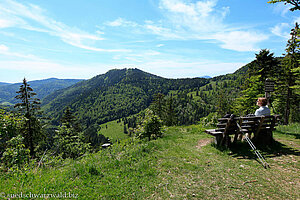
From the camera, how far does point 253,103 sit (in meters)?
20.4

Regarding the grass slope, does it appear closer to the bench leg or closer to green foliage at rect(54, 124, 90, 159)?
the bench leg

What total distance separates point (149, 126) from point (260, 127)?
683cm

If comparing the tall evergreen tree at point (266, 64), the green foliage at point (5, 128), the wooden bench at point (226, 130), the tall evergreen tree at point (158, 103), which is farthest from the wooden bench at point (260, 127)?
the tall evergreen tree at point (158, 103)

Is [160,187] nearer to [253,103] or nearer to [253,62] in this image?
[253,103]

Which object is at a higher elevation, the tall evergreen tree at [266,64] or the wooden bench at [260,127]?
the tall evergreen tree at [266,64]

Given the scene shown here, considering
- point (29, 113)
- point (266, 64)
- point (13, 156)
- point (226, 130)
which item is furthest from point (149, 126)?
point (266, 64)

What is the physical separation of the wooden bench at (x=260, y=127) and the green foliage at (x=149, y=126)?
5458 millimetres

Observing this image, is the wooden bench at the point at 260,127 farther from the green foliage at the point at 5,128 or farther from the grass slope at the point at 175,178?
the green foliage at the point at 5,128

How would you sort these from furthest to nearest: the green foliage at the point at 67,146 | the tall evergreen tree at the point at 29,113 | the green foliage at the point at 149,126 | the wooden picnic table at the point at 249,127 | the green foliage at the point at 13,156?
the tall evergreen tree at the point at 29,113
the green foliage at the point at 149,126
the green foliage at the point at 67,146
the wooden picnic table at the point at 249,127
the green foliage at the point at 13,156

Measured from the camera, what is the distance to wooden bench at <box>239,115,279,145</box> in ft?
25.2

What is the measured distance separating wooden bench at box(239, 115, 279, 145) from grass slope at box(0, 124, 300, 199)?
31.7 inches

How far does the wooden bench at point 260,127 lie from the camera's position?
767 cm

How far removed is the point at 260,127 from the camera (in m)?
7.73

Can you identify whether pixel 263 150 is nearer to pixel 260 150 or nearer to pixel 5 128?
pixel 260 150
